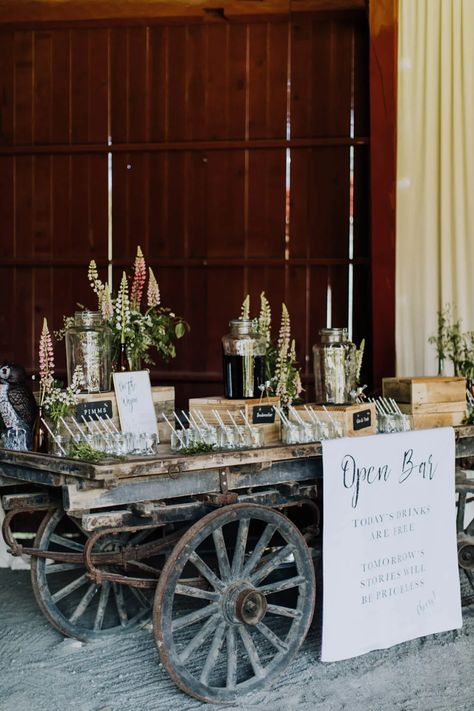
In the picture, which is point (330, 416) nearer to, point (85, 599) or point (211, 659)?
point (211, 659)

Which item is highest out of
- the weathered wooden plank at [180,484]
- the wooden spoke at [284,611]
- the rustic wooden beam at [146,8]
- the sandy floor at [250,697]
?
the rustic wooden beam at [146,8]

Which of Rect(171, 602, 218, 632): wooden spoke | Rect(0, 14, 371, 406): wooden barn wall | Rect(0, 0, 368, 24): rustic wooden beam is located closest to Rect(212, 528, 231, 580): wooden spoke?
Rect(171, 602, 218, 632): wooden spoke

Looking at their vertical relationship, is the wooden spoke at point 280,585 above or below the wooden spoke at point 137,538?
below

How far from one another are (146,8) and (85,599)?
11.1ft

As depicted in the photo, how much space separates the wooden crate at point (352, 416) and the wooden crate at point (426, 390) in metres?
0.26

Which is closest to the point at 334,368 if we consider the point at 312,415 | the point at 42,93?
the point at 312,415

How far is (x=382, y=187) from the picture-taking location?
505cm

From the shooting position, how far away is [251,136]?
5461mm

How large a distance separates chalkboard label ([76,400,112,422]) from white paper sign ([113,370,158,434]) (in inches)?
1.8

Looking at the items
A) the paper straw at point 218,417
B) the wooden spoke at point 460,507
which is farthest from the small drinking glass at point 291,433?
the wooden spoke at point 460,507

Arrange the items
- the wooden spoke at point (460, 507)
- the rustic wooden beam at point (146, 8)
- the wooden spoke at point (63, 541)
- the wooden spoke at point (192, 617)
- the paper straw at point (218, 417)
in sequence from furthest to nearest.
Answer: the rustic wooden beam at point (146, 8)
the wooden spoke at point (460, 507)
the wooden spoke at point (63, 541)
the paper straw at point (218, 417)
the wooden spoke at point (192, 617)

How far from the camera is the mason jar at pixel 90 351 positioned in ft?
11.5

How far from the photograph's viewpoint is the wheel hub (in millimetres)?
3166

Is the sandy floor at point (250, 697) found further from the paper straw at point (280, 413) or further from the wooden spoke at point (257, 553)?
the paper straw at point (280, 413)
